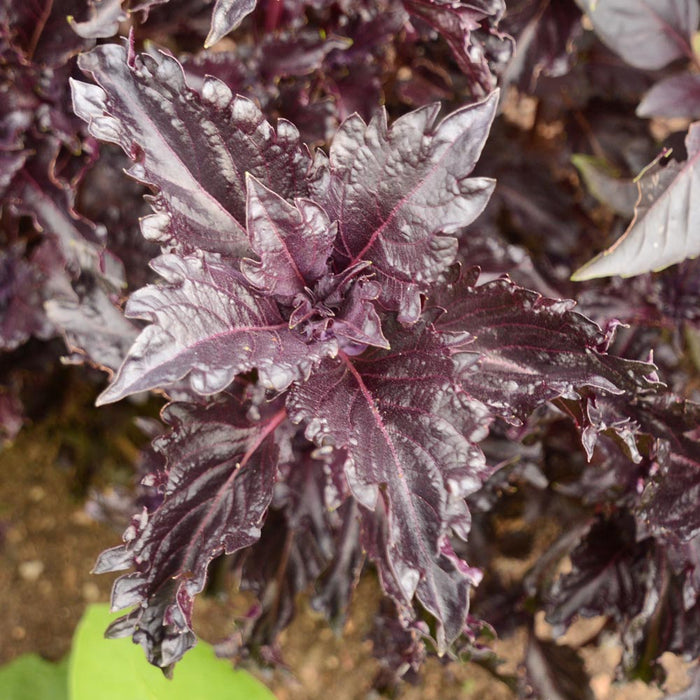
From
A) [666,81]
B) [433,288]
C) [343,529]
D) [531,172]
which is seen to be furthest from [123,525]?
[666,81]

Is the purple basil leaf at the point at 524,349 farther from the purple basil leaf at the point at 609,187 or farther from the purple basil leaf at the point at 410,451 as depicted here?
the purple basil leaf at the point at 609,187

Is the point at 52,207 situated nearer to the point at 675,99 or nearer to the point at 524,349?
the point at 524,349

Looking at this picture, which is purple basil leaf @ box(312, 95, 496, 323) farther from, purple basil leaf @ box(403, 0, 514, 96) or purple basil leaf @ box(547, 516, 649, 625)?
purple basil leaf @ box(547, 516, 649, 625)

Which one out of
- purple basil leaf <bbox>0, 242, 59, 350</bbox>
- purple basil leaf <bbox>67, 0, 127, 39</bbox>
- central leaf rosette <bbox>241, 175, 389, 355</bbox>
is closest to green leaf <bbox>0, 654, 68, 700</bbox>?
purple basil leaf <bbox>0, 242, 59, 350</bbox>

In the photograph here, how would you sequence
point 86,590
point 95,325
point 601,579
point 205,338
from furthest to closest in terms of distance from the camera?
point 86,590
point 601,579
point 95,325
point 205,338

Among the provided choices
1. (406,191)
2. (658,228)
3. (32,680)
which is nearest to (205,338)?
(406,191)

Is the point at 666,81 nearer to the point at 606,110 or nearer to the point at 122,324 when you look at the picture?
the point at 606,110
